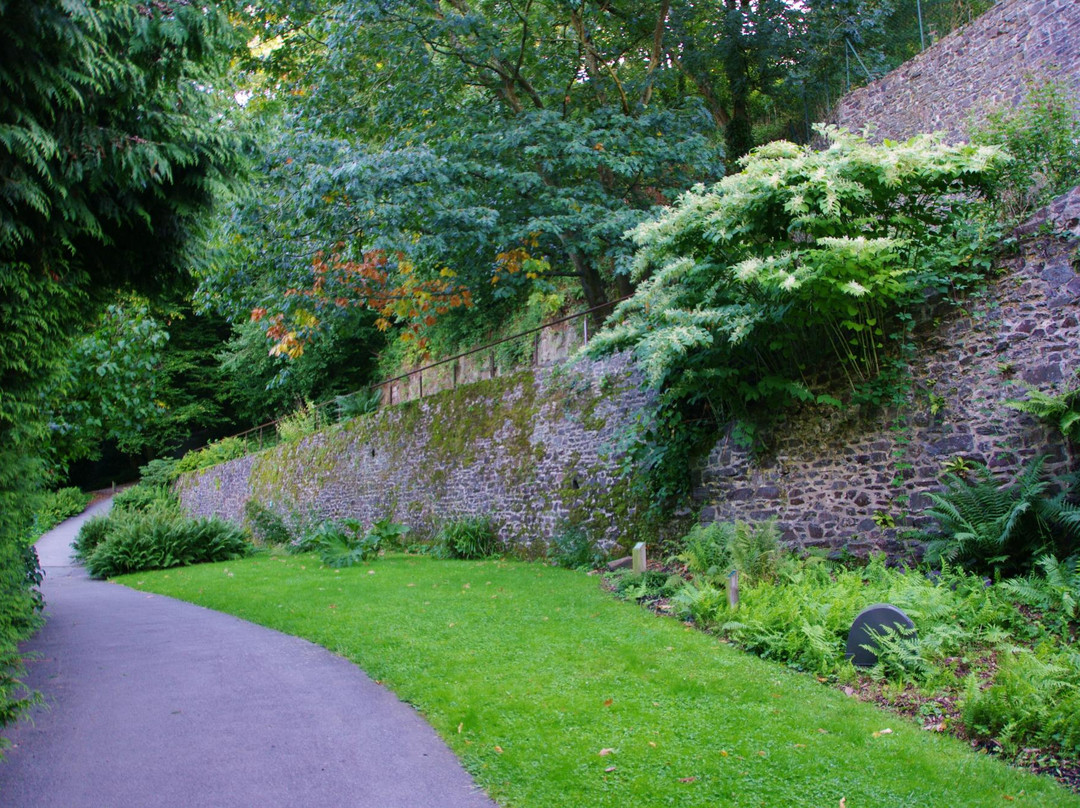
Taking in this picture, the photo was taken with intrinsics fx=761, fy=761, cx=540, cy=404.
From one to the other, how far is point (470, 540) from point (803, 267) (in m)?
8.77

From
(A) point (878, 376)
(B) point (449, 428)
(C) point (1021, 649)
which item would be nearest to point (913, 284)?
(A) point (878, 376)

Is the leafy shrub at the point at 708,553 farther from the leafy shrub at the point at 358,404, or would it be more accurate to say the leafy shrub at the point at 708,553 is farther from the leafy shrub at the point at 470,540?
the leafy shrub at the point at 358,404

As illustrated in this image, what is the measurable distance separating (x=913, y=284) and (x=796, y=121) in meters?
10.9

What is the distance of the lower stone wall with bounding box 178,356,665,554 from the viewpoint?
12406mm

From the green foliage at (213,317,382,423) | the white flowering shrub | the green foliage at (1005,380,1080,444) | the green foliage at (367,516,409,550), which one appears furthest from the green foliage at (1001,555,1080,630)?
the green foliage at (213,317,382,423)

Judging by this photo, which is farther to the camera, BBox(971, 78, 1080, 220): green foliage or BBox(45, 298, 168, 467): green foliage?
BBox(45, 298, 168, 467): green foliage

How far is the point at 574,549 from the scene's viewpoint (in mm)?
12242

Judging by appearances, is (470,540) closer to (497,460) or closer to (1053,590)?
(497,460)

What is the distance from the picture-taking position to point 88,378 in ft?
29.5

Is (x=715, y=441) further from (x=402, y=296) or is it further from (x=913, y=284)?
(x=402, y=296)

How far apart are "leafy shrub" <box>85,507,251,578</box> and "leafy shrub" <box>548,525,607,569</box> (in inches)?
349

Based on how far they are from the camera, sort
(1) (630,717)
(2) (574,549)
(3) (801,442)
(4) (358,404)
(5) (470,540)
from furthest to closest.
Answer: (4) (358,404) < (5) (470,540) < (2) (574,549) < (3) (801,442) < (1) (630,717)

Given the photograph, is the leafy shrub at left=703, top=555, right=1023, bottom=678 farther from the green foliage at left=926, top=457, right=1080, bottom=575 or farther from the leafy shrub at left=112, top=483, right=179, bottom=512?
the leafy shrub at left=112, top=483, right=179, bottom=512

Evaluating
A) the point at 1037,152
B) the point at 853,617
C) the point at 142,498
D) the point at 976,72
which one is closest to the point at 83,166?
the point at 853,617
